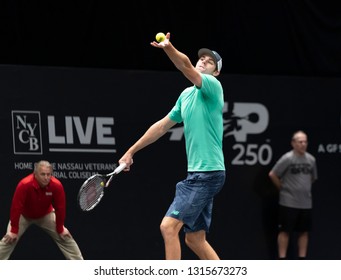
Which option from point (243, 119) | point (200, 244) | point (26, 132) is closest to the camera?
point (200, 244)

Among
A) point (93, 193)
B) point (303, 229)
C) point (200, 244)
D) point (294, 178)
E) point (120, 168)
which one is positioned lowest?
point (200, 244)

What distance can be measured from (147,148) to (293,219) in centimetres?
185

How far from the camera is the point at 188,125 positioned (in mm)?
7535

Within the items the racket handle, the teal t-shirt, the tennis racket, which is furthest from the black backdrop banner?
the teal t-shirt

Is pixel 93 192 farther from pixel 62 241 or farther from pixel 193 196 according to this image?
pixel 62 241

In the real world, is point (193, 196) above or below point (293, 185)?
below

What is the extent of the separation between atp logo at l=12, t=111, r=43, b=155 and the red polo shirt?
594 millimetres

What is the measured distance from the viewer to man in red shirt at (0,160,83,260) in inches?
388

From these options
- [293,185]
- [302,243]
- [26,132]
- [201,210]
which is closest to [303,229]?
[302,243]

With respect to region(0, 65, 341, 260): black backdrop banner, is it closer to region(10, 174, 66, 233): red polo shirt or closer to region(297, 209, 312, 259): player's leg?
region(297, 209, 312, 259): player's leg

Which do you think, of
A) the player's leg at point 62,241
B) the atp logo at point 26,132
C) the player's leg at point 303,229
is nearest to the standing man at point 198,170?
the player's leg at point 62,241

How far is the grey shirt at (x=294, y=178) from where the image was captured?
1129 cm

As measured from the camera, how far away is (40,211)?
1002 centimetres
